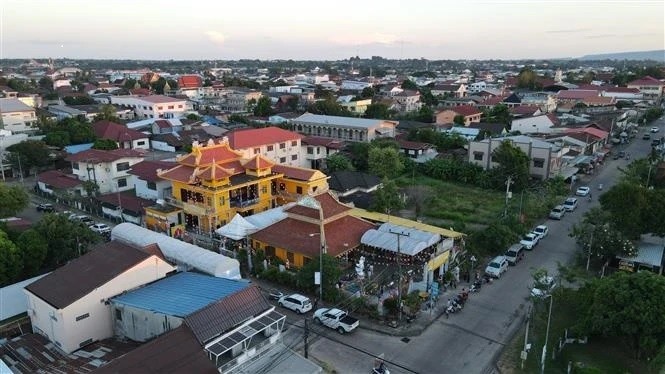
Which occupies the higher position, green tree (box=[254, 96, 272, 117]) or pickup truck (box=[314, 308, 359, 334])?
green tree (box=[254, 96, 272, 117])

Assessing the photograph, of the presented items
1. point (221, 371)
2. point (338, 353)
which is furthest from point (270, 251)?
point (221, 371)

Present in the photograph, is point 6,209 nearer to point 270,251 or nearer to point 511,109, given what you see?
point 270,251

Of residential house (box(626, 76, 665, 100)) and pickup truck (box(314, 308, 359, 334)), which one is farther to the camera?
residential house (box(626, 76, 665, 100))

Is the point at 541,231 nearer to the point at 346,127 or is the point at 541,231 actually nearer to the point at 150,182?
the point at 150,182

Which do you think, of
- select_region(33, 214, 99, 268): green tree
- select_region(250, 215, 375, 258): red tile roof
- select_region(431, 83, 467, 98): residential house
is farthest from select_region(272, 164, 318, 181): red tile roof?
select_region(431, 83, 467, 98): residential house

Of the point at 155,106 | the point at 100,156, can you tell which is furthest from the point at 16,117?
the point at 100,156

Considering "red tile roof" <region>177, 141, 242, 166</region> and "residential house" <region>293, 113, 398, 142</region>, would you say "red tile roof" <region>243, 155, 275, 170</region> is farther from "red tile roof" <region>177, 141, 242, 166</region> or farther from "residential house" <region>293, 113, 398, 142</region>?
"residential house" <region>293, 113, 398, 142</region>
